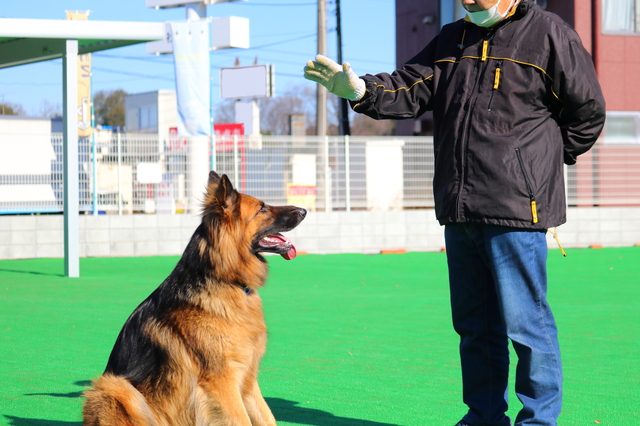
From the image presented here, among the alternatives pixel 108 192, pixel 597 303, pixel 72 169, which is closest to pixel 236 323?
pixel 597 303

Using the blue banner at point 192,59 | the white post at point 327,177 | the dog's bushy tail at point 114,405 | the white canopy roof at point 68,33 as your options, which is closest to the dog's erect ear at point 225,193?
the dog's bushy tail at point 114,405

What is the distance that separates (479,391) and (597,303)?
559 centimetres

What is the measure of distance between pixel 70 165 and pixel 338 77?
8.60 m

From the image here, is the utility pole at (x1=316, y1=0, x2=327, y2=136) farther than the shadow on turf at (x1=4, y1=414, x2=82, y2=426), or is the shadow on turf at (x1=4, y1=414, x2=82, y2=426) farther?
the utility pole at (x1=316, y1=0, x2=327, y2=136)

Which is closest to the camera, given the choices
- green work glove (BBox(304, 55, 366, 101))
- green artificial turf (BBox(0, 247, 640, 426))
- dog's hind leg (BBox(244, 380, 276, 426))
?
green work glove (BBox(304, 55, 366, 101))

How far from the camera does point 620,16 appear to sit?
20.1 m

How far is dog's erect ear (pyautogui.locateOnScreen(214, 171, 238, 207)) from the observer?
3.89 meters

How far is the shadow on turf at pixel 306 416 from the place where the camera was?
418 centimetres

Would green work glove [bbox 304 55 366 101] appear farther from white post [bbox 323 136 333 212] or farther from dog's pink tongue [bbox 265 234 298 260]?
white post [bbox 323 136 333 212]

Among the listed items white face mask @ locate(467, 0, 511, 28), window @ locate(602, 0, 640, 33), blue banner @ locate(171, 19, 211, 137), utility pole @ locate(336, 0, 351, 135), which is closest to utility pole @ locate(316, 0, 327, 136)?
utility pole @ locate(336, 0, 351, 135)

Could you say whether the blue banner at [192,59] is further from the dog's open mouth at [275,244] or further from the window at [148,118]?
the window at [148,118]

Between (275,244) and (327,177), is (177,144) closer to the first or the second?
(327,177)

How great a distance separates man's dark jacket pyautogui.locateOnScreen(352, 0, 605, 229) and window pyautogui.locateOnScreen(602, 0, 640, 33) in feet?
59.4

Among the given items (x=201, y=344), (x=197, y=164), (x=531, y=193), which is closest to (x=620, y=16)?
(x=197, y=164)
